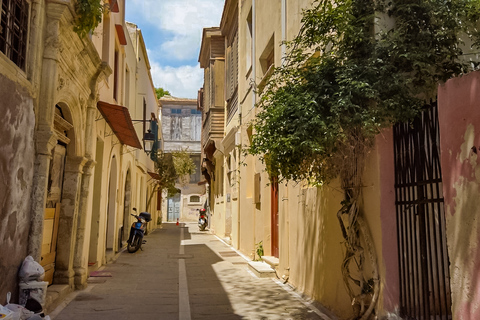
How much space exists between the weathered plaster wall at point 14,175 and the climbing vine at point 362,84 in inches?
108

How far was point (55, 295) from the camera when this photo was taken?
6711 millimetres

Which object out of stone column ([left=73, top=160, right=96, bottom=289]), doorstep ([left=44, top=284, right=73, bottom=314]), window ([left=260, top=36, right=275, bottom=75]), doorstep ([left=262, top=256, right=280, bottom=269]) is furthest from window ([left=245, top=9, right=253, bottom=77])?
doorstep ([left=44, top=284, right=73, bottom=314])

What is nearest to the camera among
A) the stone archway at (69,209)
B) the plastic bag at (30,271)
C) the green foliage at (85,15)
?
the plastic bag at (30,271)

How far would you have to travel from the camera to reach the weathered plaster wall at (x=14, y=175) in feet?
15.6

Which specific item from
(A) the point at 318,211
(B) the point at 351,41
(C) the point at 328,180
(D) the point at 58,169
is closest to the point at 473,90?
(B) the point at 351,41

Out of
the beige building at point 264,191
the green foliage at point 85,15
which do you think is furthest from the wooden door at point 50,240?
the beige building at point 264,191

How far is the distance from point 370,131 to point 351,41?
108 centimetres

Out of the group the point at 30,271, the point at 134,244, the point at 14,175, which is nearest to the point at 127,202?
the point at 134,244

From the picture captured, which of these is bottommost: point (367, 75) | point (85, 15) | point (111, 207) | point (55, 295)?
point (55, 295)

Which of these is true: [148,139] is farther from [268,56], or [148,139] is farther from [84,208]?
[84,208]

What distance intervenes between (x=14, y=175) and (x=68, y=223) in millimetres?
2875

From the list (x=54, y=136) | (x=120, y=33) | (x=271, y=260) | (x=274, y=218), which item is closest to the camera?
(x=54, y=136)

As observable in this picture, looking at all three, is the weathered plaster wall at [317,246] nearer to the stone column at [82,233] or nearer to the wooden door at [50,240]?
the stone column at [82,233]

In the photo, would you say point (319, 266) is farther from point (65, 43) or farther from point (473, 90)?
point (65, 43)
